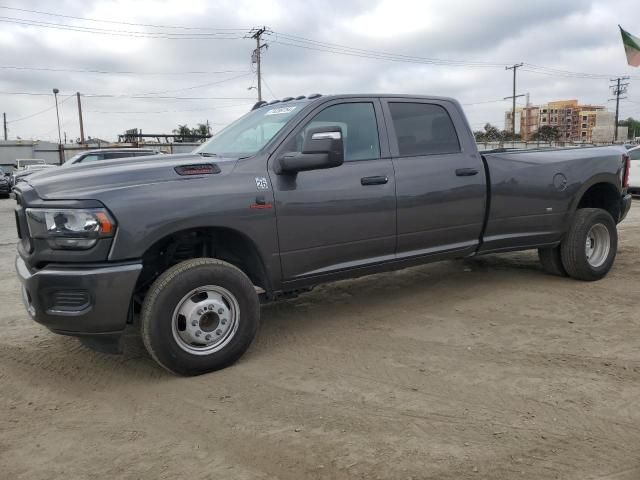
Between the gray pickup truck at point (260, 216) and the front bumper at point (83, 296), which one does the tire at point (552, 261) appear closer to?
the gray pickup truck at point (260, 216)

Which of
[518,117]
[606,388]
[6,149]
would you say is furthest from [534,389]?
→ [518,117]

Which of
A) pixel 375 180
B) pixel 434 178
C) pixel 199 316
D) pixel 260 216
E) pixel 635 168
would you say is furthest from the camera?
pixel 635 168

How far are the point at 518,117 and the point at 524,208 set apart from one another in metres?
114

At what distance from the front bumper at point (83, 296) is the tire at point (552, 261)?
4563mm

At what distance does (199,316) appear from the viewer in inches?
140

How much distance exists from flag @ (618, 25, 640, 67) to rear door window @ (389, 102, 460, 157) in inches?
464

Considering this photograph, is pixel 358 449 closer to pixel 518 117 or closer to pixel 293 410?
pixel 293 410

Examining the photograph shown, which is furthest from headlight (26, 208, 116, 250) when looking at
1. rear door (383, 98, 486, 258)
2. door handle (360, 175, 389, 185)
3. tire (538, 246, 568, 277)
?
tire (538, 246, 568, 277)

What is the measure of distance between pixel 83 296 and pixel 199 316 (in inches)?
28.3

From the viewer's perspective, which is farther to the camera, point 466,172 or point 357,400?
point 466,172

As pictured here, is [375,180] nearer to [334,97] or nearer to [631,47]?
[334,97]

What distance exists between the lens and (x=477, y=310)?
4.98 meters

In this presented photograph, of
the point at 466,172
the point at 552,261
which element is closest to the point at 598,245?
the point at 552,261

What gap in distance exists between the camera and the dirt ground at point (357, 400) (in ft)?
8.56
